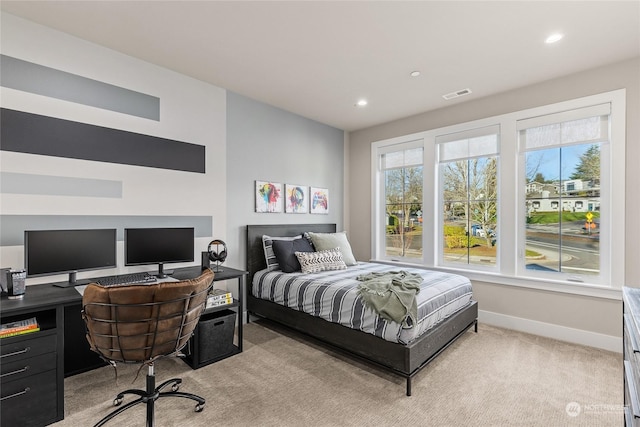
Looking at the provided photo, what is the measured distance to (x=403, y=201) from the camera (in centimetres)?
475

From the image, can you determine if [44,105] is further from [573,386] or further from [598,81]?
[598,81]

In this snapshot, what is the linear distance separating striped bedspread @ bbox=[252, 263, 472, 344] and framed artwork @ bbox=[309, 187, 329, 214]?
1327 mm

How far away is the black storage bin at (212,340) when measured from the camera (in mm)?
2617

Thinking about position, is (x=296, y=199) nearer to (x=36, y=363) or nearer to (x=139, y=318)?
(x=139, y=318)

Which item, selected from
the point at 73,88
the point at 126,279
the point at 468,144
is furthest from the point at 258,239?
the point at 468,144

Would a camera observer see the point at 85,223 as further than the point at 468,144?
No

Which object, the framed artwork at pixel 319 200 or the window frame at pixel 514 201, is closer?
the window frame at pixel 514 201

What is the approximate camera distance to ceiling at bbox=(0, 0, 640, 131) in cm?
221

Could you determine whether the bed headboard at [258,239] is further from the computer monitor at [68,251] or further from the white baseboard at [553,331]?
the white baseboard at [553,331]

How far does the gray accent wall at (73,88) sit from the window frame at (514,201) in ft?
10.9

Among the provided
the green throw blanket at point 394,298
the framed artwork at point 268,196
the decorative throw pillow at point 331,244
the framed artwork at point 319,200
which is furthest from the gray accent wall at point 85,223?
the green throw blanket at point 394,298

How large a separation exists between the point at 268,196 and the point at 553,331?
11.7ft

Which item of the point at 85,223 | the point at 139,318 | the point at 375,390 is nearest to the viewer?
the point at 139,318

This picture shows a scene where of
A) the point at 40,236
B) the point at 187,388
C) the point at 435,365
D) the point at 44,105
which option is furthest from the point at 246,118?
the point at 435,365
